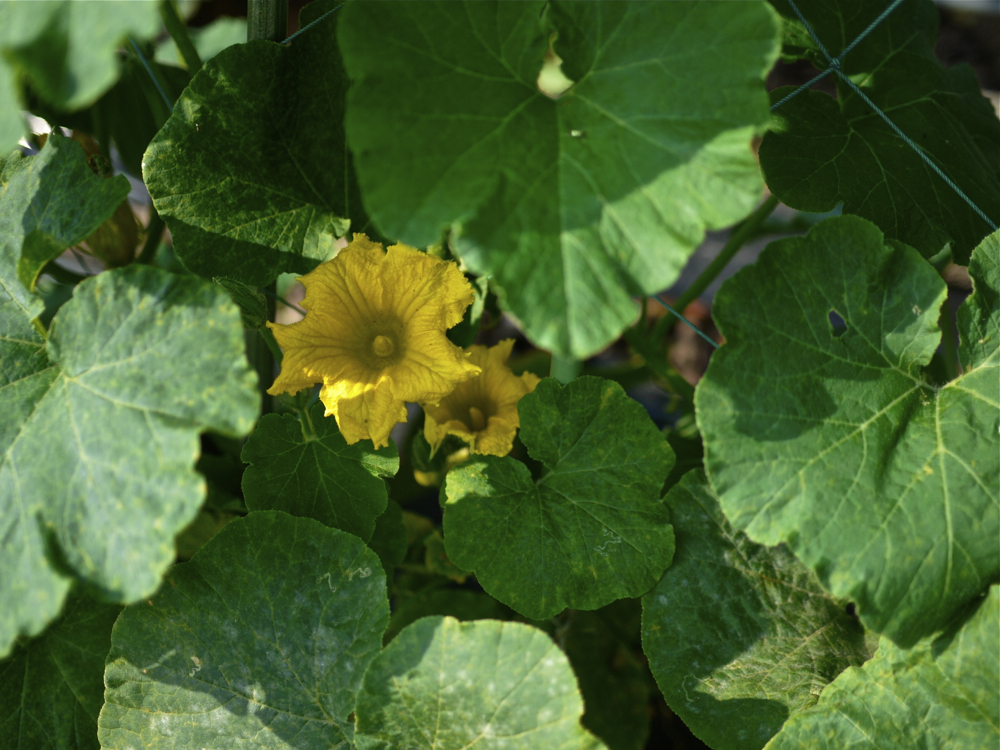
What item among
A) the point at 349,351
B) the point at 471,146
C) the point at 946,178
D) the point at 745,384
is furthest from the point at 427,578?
the point at 946,178

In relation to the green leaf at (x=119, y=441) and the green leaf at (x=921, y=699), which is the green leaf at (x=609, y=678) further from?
the green leaf at (x=119, y=441)

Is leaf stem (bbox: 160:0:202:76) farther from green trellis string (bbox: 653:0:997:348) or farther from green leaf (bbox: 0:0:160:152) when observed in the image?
green trellis string (bbox: 653:0:997:348)

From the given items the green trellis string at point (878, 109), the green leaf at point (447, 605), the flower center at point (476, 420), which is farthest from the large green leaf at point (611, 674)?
the green trellis string at point (878, 109)

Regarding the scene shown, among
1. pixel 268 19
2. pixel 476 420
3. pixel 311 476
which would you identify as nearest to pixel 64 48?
pixel 268 19

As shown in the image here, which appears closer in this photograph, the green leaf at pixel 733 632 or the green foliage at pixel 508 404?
the green foliage at pixel 508 404

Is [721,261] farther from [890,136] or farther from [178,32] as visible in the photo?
[178,32]

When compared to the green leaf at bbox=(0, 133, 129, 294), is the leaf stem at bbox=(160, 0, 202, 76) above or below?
above

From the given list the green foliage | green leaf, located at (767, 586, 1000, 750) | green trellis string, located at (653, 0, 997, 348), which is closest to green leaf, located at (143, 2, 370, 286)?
the green foliage
